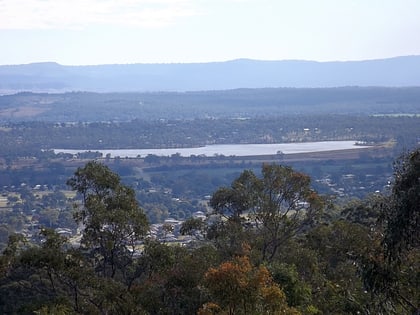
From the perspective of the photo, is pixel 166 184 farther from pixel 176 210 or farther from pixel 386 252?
pixel 386 252

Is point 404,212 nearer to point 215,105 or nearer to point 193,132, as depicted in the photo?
point 193,132

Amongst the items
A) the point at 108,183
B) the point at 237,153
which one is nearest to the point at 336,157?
the point at 237,153

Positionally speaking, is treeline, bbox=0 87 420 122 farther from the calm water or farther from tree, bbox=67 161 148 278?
tree, bbox=67 161 148 278

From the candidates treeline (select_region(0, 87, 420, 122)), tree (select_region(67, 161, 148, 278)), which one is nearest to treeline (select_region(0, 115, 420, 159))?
treeline (select_region(0, 87, 420, 122))

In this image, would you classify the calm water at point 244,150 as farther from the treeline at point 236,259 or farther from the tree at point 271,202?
the treeline at point 236,259

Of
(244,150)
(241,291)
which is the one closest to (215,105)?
(244,150)
